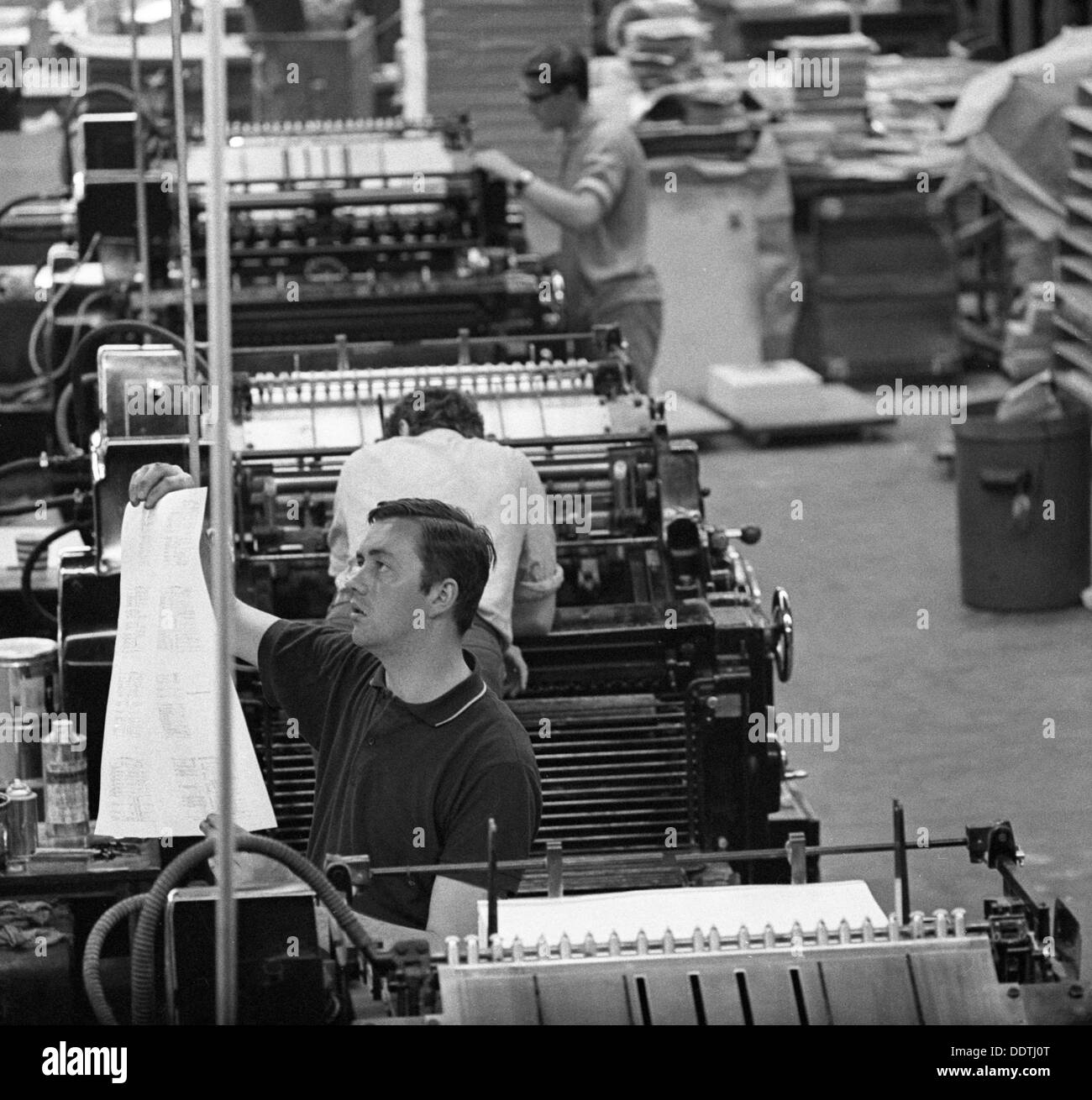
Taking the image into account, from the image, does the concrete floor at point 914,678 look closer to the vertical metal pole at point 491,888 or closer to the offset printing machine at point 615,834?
the offset printing machine at point 615,834

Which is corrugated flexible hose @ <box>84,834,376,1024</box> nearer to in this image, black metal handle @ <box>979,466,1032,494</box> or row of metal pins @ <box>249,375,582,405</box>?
row of metal pins @ <box>249,375,582,405</box>

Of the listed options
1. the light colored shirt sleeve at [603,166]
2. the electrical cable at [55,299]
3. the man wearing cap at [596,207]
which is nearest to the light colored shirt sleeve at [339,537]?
the electrical cable at [55,299]

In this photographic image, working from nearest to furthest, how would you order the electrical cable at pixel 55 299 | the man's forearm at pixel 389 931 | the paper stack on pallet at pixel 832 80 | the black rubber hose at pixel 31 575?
the man's forearm at pixel 389 931 → the black rubber hose at pixel 31 575 → the electrical cable at pixel 55 299 → the paper stack on pallet at pixel 832 80

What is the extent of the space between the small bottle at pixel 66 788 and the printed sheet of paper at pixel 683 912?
1.37m

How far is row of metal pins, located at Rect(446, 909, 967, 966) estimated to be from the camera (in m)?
2.27

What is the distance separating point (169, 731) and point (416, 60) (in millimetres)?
8151

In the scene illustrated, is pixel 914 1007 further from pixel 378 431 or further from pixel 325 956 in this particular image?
pixel 378 431

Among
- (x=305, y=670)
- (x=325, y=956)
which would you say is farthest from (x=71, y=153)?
(x=325, y=956)

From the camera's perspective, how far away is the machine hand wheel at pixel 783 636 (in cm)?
431

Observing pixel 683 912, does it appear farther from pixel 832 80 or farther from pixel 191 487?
pixel 832 80

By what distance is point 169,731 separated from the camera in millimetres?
3074

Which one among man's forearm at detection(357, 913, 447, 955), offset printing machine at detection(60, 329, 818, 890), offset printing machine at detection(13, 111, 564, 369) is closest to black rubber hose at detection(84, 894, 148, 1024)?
man's forearm at detection(357, 913, 447, 955)

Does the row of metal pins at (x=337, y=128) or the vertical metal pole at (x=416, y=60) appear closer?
the row of metal pins at (x=337, y=128)

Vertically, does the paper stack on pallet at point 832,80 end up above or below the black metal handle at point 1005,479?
above
